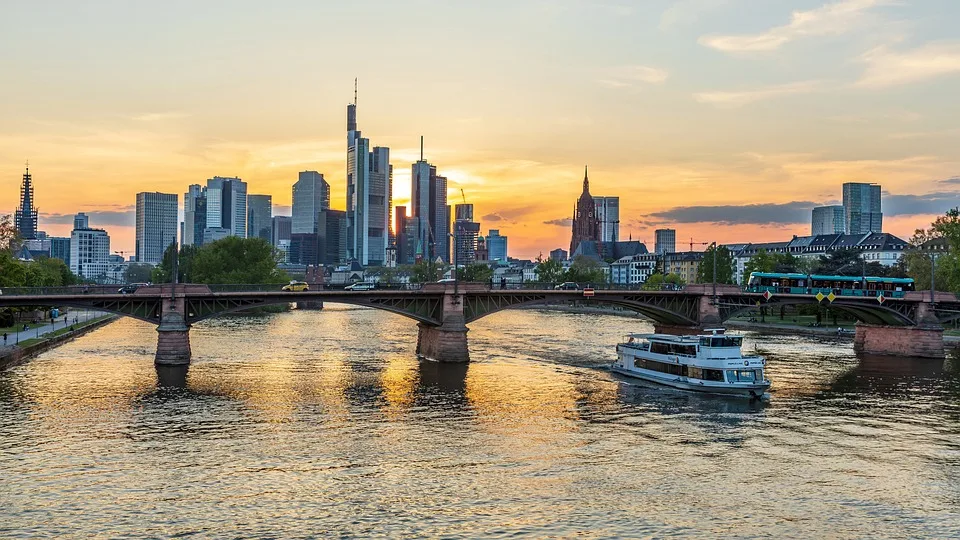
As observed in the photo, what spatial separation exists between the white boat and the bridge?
19561 mm

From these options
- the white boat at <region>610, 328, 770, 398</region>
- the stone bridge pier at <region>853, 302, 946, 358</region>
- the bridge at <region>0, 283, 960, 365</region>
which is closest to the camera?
the white boat at <region>610, 328, 770, 398</region>

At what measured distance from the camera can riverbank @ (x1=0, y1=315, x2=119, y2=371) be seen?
8971cm

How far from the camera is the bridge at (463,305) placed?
89.1 metres

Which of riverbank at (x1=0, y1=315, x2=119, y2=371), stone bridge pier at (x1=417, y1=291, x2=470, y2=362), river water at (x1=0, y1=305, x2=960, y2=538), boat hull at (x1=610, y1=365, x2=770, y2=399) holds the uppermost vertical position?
stone bridge pier at (x1=417, y1=291, x2=470, y2=362)

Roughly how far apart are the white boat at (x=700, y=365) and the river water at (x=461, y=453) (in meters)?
1.69

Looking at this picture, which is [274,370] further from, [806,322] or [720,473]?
[806,322]

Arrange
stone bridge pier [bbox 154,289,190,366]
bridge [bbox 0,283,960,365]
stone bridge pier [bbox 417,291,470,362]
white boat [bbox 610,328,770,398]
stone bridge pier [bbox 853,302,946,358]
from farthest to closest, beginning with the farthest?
stone bridge pier [bbox 853,302,946,358] < stone bridge pier [bbox 417,291,470,362] < bridge [bbox 0,283,960,365] < stone bridge pier [bbox 154,289,190,366] < white boat [bbox 610,328,770,398]

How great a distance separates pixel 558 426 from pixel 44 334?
275 feet

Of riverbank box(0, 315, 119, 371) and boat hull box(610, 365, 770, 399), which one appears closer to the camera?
boat hull box(610, 365, 770, 399)

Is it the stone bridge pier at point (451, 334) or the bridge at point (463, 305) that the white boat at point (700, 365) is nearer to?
the stone bridge pier at point (451, 334)

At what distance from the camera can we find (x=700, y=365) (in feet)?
252

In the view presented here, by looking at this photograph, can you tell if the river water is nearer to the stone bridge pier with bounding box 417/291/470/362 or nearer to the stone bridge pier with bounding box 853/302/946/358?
the stone bridge pier with bounding box 417/291/470/362

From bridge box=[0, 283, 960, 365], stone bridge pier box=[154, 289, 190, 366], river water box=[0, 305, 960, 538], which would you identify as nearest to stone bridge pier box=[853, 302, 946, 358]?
bridge box=[0, 283, 960, 365]

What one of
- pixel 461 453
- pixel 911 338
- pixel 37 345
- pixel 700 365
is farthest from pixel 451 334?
pixel 911 338
